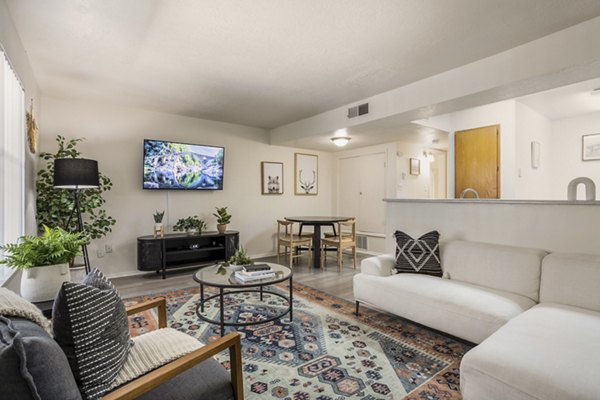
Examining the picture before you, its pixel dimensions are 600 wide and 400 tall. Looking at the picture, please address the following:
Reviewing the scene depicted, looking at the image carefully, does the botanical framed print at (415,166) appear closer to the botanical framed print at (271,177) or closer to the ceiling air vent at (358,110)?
the ceiling air vent at (358,110)

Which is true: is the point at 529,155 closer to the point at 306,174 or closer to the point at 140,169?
the point at 306,174

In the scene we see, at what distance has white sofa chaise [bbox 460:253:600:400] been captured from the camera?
1215 millimetres

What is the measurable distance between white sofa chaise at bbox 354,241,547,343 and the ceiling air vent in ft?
6.66

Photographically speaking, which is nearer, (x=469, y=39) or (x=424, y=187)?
(x=469, y=39)

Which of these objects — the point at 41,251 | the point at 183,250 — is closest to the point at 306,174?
the point at 183,250

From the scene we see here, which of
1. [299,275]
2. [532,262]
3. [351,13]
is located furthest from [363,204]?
[351,13]

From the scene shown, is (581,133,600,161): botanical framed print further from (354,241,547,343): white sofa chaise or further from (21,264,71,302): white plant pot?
(21,264,71,302): white plant pot

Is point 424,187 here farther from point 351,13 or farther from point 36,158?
point 36,158

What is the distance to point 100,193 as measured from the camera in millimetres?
4090

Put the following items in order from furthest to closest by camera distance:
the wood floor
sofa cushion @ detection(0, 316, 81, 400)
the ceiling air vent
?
the ceiling air vent → the wood floor → sofa cushion @ detection(0, 316, 81, 400)

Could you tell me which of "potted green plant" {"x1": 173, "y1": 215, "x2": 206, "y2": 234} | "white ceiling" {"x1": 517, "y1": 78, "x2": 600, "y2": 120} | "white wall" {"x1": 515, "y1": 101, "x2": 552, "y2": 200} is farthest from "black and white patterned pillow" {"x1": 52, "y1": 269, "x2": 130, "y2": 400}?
"white ceiling" {"x1": 517, "y1": 78, "x2": 600, "y2": 120}

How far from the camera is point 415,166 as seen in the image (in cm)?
603

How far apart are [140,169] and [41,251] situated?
3.12 metres

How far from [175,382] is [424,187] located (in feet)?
19.8
